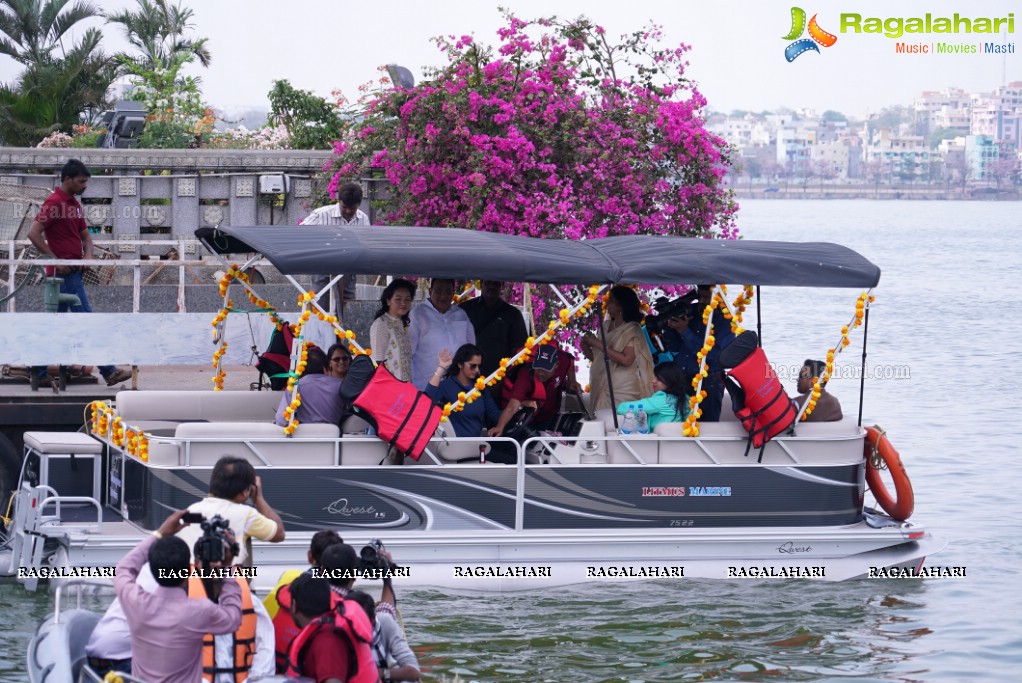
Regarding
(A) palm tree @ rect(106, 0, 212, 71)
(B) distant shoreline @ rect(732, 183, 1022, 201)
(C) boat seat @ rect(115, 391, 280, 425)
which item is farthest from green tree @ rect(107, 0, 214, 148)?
(B) distant shoreline @ rect(732, 183, 1022, 201)

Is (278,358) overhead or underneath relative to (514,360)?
underneath

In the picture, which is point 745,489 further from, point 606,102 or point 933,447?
point 933,447

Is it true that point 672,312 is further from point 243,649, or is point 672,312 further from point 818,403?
point 243,649

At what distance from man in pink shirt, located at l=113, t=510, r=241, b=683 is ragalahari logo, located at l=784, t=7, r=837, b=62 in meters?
25.4

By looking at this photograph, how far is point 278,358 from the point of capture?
1085cm

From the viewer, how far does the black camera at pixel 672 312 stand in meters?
10.8

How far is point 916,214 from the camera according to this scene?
110 metres

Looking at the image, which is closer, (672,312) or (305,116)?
(672,312)

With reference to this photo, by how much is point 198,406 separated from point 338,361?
1429 millimetres

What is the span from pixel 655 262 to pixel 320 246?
2.21 metres

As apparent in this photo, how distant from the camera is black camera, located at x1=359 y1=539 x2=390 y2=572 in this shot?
671cm

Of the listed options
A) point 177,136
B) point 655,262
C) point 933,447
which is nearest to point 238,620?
point 655,262

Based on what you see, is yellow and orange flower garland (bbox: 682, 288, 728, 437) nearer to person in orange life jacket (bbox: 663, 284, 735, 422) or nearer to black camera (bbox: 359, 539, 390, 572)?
person in orange life jacket (bbox: 663, 284, 735, 422)

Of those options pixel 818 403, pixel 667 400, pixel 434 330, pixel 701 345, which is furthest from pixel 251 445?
pixel 818 403
